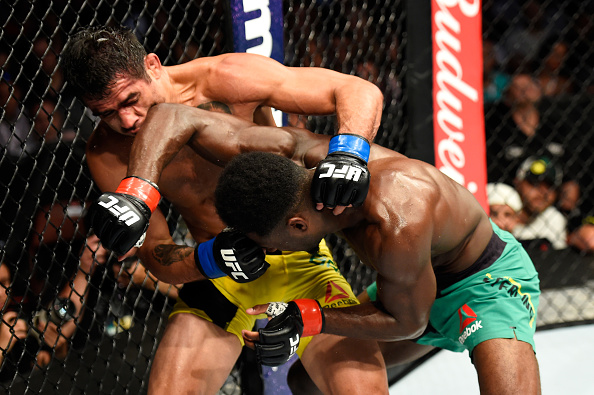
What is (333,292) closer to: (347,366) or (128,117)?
(347,366)

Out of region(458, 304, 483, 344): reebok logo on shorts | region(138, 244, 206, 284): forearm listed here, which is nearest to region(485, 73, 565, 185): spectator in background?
region(458, 304, 483, 344): reebok logo on shorts

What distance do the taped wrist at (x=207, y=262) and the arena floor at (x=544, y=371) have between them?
119 centimetres

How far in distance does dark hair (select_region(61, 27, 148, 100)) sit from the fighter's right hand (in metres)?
0.29

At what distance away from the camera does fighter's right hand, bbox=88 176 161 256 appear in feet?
4.33

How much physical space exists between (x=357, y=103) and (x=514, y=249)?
24.2 inches

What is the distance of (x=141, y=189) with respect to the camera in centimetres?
140

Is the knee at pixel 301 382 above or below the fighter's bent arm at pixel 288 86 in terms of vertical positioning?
below

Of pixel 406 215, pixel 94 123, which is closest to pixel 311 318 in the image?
pixel 406 215

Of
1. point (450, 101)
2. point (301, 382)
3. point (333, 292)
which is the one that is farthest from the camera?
point (450, 101)

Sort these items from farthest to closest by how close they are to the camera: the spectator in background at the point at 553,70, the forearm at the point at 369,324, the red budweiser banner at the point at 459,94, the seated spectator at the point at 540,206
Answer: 1. the spectator in background at the point at 553,70
2. the seated spectator at the point at 540,206
3. the red budweiser banner at the point at 459,94
4. the forearm at the point at 369,324

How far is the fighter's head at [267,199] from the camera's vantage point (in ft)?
4.39

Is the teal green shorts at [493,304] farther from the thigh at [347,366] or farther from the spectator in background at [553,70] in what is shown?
the spectator in background at [553,70]

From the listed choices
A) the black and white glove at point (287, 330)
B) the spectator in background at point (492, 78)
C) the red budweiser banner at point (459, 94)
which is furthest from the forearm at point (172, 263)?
the spectator in background at point (492, 78)

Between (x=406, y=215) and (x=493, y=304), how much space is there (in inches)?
18.0
